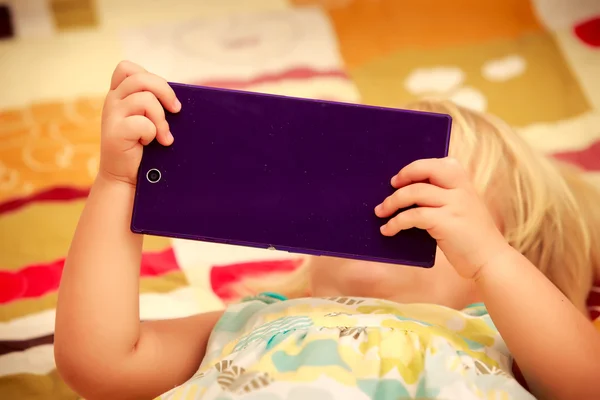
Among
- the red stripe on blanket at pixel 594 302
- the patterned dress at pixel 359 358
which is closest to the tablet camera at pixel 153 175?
the patterned dress at pixel 359 358

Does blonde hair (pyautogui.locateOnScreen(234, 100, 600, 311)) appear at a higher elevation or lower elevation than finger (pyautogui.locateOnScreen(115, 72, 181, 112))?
lower

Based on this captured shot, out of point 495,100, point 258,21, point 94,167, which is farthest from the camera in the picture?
point 258,21

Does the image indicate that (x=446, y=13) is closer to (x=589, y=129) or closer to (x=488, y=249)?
(x=589, y=129)

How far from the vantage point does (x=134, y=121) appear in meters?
0.68

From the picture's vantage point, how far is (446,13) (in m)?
1.48

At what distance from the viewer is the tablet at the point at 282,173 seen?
0.68 meters

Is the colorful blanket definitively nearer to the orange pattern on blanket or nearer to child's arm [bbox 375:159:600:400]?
the orange pattern on blanket

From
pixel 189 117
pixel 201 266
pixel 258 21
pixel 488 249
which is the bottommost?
pixel 201 266

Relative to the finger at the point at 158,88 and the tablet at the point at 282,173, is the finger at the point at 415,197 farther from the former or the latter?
the finger at the point at 158,88

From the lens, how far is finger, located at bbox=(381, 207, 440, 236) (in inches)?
26.2

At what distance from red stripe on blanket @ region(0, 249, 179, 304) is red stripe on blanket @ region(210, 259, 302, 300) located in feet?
0.20

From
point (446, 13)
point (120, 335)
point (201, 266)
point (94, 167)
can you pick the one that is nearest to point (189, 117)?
point (120, 335)

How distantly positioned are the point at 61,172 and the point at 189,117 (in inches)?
21.4

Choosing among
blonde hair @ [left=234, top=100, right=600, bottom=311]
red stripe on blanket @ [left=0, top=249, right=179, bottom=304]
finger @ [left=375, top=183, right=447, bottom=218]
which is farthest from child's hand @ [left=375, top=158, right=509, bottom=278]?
red stripe on blanket @ [left=0, top=249, right=179, bottom=304]
